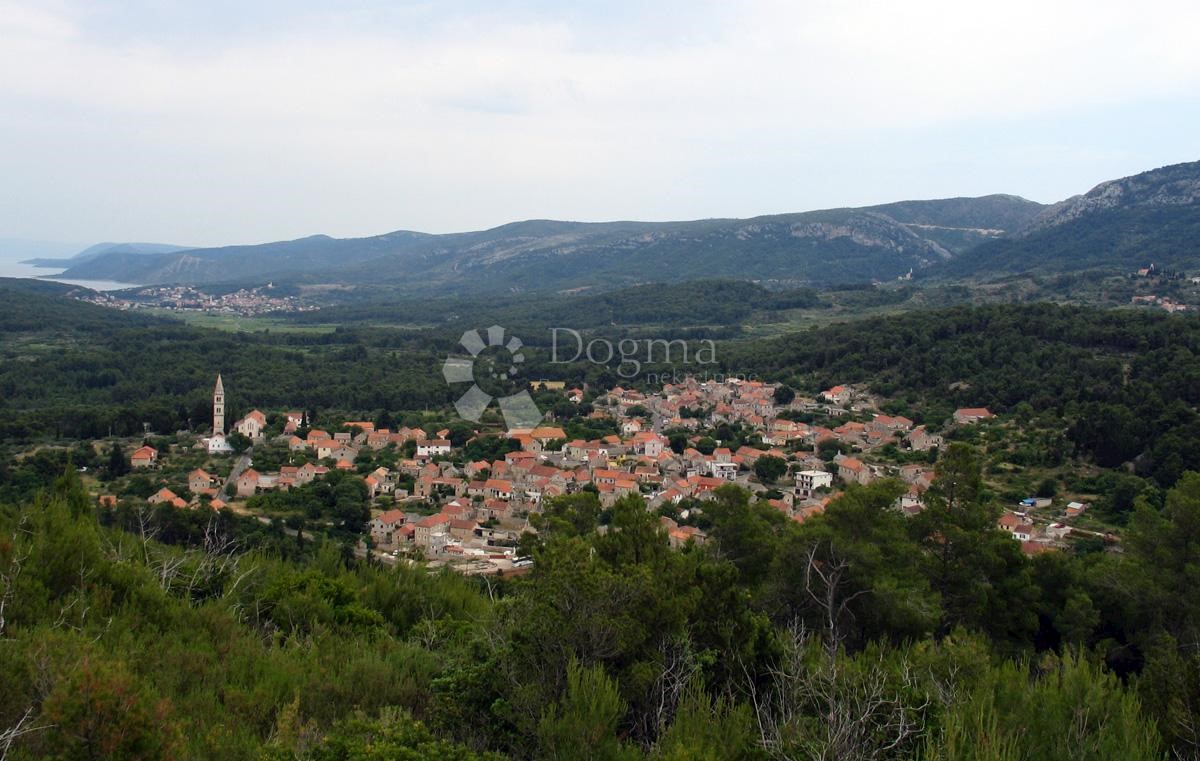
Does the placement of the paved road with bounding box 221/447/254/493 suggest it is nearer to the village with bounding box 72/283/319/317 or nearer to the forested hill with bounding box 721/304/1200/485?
the forested hill with bounding box 721/304/1200/485

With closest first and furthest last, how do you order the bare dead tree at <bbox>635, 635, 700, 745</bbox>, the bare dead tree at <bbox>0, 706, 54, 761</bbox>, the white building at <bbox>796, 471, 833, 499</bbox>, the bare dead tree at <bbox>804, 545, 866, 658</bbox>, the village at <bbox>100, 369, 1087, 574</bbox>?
the bare dead tree at <bbox>0, 706, 54, 761</bbox>, the bare dead tree at <bbox>635, 635, 700, 745</bbox>, the bare dead tree at <bbox>804, 545, 866, 658</bbox>, the village at <bbox>100, 369, 1087, 574</bbox>, the white building at <bbox>796, 471, 833, 499</bbox>

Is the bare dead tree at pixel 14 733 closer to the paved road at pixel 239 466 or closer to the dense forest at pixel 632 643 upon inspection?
the dense forest at pixel 632 643

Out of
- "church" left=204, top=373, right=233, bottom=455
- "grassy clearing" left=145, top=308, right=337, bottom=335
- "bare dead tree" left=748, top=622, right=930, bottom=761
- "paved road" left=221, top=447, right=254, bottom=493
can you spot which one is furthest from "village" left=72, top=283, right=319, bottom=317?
"bare dead tree" left=748, top=622, right=930, bottom=761

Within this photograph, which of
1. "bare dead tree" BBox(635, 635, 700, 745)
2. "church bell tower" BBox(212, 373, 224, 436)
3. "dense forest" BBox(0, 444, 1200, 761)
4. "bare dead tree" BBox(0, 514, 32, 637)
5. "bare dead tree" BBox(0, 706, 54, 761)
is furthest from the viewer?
"church bell tower" BBox(212, 373, 224, 436)

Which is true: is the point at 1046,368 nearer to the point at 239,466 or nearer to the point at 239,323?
the point at 239,466

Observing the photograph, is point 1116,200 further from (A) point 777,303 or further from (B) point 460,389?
(B) point 460,389

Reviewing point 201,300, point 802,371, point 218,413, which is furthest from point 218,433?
point 201,300

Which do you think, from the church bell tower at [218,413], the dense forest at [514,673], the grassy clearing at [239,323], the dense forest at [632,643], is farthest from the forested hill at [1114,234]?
the dense forest at [514,673]
